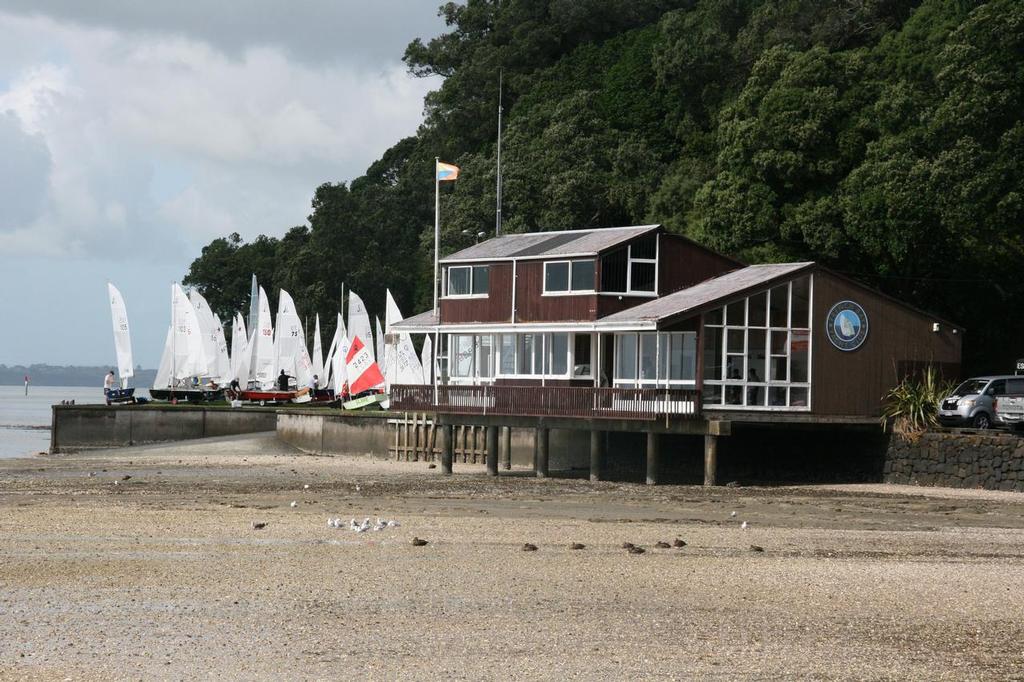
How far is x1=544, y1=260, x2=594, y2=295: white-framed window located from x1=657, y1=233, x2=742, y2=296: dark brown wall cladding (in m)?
2.10

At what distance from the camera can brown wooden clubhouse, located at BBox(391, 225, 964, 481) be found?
126ft

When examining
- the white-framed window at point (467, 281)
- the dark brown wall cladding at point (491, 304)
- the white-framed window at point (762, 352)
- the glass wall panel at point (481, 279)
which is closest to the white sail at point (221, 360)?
the white-framed window at point (467, 281)

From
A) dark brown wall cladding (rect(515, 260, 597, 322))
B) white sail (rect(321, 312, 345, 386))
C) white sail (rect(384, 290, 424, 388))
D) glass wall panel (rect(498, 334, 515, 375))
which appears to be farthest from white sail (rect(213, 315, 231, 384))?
dark brown wall cladding (rect(515, 260, 597, 322))

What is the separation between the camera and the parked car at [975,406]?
38906mm

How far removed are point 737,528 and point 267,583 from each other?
10606 mm

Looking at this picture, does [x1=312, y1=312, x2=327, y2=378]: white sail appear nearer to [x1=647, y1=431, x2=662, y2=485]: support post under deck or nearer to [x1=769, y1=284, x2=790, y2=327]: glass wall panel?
[x1=647, y1=431, x2=662, y2=485]: support post under deck

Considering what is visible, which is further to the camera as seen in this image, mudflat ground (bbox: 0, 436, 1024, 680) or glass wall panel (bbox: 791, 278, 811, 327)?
glass wall panel (bbox: 791, 278, 811, 327)

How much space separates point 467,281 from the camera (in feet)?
149

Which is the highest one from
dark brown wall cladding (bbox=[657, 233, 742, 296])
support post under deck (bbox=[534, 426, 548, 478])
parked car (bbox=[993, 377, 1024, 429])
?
dark brown wall cladding (bbox=[657, 233, 742, 296])

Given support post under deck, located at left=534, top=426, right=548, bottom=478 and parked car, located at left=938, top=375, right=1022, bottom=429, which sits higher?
parked car, located at left=938, top=375, right=1022, bottom=429

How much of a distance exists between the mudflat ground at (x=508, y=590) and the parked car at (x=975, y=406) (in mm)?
6744

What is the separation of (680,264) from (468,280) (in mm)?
6750

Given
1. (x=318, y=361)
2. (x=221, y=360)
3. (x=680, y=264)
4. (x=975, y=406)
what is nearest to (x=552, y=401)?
(x=680, y=264)

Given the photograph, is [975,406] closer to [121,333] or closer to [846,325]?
[846,325]
